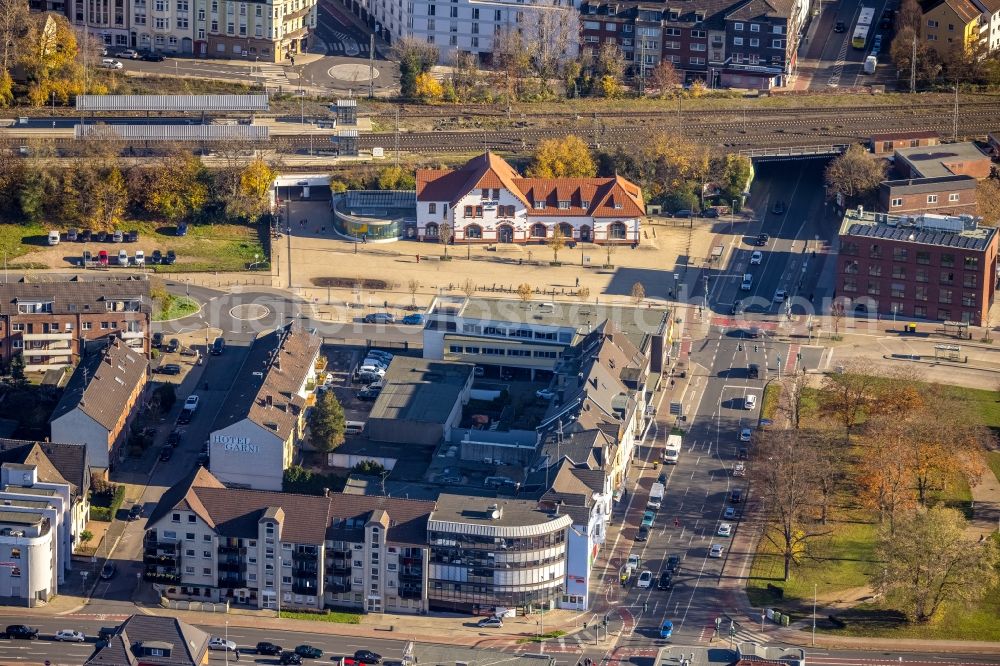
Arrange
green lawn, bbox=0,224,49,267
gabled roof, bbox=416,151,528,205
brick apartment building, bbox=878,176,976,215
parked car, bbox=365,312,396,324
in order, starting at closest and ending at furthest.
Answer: parked car, bbox=365,312,396,324 → green lawn, bbox=0,224,49,267 → brick apartment building, bbox=878,176,976,215 → gabled roof, bbox=416,151,528,205

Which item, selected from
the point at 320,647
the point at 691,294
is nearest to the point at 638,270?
the point at 691,294

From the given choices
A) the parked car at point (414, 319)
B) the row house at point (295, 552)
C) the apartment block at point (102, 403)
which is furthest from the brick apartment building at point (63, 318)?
the row house at point (295, 552)

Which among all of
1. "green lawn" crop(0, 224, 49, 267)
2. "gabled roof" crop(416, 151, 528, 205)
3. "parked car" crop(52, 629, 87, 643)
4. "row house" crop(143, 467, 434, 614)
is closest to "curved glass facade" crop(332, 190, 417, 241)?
"gabled roof" crop(416, 151, 528, 205)

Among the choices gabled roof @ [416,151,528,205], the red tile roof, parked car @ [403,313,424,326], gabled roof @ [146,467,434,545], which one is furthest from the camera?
the red tile roof

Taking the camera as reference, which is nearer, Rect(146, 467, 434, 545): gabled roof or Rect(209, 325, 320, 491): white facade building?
Rect(146, 467, 434, 545): gabled roof

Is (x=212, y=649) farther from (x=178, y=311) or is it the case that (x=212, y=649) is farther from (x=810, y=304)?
(x=810, y=304)

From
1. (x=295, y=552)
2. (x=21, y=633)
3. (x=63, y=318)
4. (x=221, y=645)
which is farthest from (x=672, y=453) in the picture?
(x=21, y=633)

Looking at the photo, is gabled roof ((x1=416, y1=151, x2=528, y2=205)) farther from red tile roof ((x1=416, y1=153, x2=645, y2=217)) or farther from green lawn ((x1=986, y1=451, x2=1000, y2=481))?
green lawn ((x1=986, y1=451, x2=1000, y2=481))
